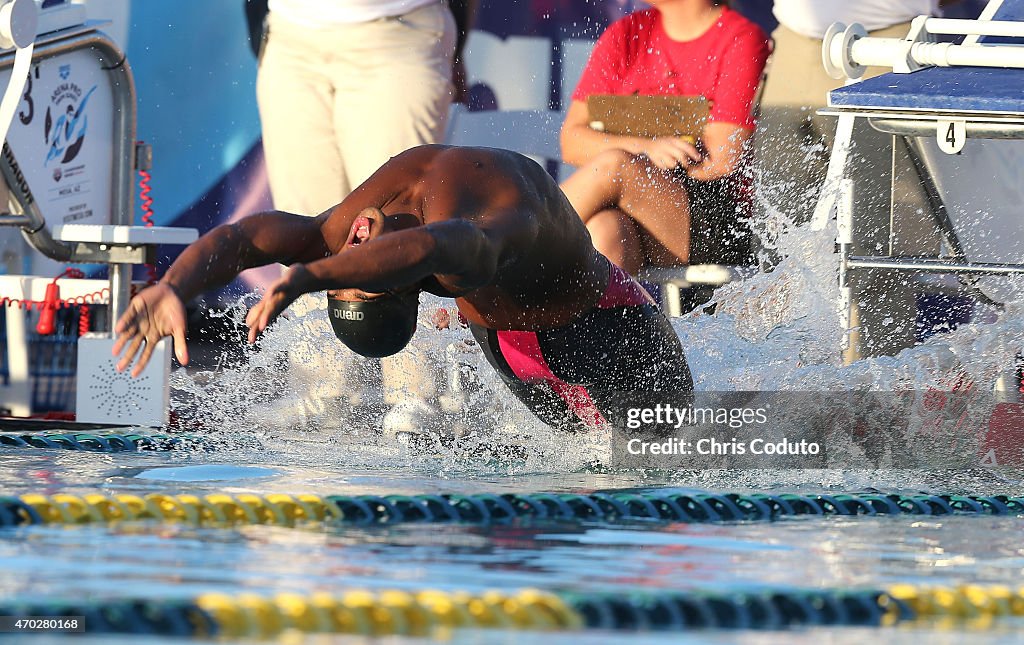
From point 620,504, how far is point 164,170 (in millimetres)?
3524

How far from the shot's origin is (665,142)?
5891 mm

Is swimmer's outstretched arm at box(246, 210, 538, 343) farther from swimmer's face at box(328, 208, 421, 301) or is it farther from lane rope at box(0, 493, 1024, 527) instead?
lane rope at box(0, 493, 1024, 527)

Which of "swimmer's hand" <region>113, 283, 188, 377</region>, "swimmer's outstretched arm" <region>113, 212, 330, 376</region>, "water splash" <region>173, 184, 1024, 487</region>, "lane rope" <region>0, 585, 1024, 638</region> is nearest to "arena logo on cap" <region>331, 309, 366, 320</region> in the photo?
"swimmer's outstretched arm" <region>113, 212, 330, 376</region>

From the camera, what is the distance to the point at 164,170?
6.62 metres

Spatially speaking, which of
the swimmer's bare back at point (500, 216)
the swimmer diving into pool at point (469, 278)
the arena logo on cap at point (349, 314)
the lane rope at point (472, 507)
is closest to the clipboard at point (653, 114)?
the swimmer diving into pool at point (469, 278)

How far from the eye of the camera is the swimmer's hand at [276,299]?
10.9ft

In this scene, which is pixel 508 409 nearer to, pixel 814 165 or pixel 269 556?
pixel 814 165

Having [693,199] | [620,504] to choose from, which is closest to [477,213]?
[620,504]

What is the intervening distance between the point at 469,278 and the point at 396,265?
0.29 meters

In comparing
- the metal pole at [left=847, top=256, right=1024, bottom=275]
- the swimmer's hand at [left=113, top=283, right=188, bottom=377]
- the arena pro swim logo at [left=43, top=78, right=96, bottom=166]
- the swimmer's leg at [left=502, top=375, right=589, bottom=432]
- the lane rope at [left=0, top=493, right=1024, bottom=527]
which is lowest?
the lane rope at [left=0, top=493, right=1024, bottom=527]

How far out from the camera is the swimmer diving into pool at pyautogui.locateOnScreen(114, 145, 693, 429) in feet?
11.6

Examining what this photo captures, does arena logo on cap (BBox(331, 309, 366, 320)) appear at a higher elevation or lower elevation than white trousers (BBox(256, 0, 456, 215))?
lower

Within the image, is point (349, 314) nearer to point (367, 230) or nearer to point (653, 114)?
point (367, 230)

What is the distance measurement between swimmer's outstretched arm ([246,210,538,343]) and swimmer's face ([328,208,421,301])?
13 centimetres
